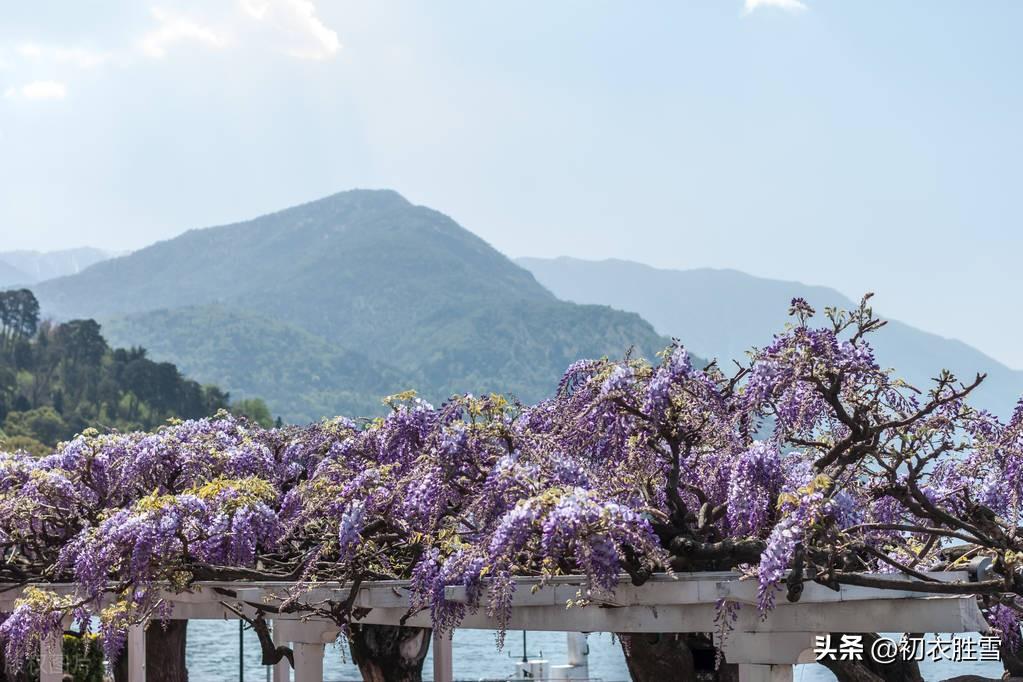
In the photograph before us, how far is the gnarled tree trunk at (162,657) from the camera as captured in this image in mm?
18453

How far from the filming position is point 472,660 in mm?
63906

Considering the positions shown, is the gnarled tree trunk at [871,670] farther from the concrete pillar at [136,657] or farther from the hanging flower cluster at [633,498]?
the concrete pillar at [136,657]

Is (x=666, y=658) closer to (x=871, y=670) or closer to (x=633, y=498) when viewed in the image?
(x=871, y=670)

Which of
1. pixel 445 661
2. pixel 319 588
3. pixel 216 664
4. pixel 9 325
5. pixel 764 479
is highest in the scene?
pixel 9 325

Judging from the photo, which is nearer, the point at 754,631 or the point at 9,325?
the point at 754,631

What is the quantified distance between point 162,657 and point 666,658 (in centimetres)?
895

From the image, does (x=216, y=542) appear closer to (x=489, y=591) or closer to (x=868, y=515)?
(x=489, y=591)

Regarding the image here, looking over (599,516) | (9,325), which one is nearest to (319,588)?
(599,516)

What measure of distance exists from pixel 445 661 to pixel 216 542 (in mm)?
5866

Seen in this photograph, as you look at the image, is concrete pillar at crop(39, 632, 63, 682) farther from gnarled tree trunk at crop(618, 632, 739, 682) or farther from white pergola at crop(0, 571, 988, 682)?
gnarled tree trunk at crop(618, 632, 739, 682)

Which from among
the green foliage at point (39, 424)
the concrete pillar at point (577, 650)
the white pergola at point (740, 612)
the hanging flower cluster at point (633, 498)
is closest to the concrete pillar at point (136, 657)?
the hanging flower cluster at point (633, 498)

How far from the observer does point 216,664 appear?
2320 inches

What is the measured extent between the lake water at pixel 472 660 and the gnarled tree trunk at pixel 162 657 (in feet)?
80.6

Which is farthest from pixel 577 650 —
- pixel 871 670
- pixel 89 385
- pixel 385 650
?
pixel 89 385
